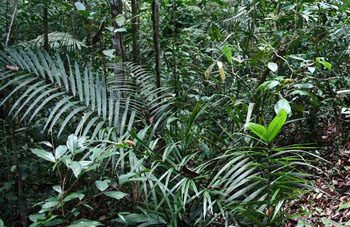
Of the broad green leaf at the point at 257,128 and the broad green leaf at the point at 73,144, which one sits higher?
the broad green leaf at the point at 257,128

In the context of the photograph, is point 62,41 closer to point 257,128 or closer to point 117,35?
point 117,35

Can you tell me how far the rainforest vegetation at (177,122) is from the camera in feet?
5.62

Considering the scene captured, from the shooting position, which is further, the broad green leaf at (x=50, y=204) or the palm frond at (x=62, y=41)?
the palm frond at (x=62, y=41)

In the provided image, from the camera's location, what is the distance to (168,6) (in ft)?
12.5

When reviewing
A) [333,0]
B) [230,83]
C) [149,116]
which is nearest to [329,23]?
[333,0]

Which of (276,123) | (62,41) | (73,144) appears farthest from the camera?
(62,41)

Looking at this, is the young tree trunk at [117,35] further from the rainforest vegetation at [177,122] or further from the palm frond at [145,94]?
the palm frond at [145,94]

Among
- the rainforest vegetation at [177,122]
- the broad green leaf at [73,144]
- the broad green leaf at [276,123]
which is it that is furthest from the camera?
the rainforest vegetation at [177,122]

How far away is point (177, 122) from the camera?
2.67m

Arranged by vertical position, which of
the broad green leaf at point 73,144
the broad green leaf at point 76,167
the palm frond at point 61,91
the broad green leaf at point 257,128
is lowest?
the broad green leaf at point 76,167

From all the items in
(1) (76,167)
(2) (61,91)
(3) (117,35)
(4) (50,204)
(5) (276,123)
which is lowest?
(4) (50,204)

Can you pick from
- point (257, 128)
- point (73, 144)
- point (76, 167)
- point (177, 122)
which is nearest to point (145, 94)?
point (177, 122)

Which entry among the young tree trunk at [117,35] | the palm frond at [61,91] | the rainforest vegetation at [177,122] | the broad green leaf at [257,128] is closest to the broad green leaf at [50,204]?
the rainforest vegetation at [177,122]

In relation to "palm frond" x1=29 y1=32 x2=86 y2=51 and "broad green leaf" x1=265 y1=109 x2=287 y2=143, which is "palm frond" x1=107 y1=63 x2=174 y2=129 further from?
"broad green leaf" x1=265 y1=109 x2=287 y2=143
